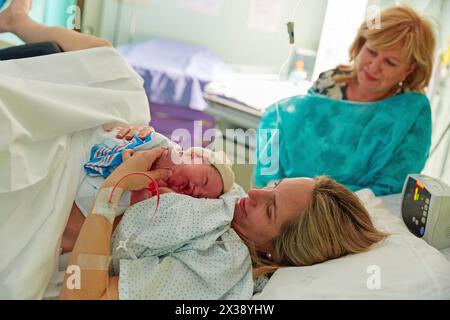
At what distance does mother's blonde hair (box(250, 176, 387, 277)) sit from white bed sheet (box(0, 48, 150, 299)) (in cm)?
46

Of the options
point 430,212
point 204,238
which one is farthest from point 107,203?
point 430,212

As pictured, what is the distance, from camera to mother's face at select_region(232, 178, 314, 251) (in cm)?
117

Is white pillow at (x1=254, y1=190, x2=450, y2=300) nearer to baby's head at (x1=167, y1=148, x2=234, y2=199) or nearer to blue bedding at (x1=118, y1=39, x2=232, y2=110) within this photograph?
baby's head at (x1=167, y1=148, x2=234, y2=199)

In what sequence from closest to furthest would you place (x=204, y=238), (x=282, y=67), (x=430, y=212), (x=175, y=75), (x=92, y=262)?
1. (x=92, y=262)
2. (x=204, y=238)
3. (x=430, y=212)
4. (x=282, y=67)
5. (x=175, y=75)

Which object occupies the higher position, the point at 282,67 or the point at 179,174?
the point at 282,67

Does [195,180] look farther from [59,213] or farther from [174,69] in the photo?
[174,69]

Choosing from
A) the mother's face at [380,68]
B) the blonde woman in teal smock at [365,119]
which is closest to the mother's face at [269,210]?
the blonde woman in teal smock at [365,119]

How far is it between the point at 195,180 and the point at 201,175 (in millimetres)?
19

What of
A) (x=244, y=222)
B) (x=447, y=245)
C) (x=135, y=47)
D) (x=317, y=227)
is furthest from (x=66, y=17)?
(x=447, y=245)

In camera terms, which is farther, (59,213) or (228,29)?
(228,29)

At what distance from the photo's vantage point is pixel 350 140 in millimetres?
1812

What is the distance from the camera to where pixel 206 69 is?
2117 mm

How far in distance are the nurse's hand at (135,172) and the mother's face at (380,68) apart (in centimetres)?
92

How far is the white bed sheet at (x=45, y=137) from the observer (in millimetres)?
966
